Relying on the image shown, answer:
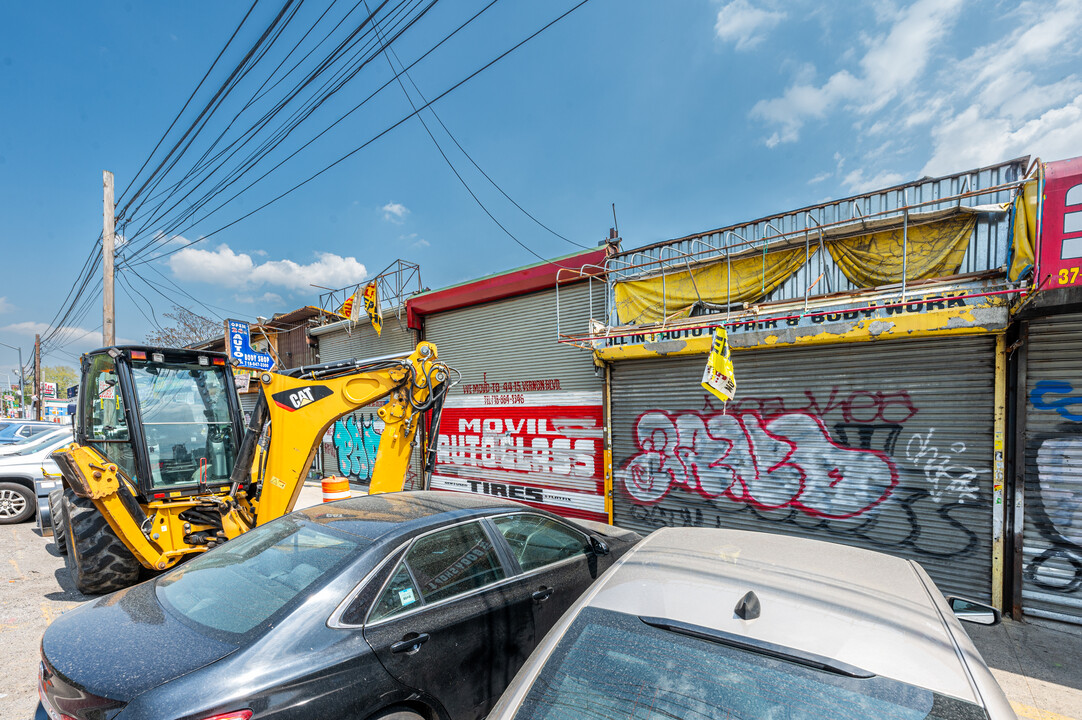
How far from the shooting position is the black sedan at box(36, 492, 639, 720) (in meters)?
2.11

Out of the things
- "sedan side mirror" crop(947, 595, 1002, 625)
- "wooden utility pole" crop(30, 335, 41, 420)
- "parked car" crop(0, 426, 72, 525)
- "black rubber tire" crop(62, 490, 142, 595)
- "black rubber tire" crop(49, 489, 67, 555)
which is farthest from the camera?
"wooden utility pole" crop(30, 335, 41, 420)

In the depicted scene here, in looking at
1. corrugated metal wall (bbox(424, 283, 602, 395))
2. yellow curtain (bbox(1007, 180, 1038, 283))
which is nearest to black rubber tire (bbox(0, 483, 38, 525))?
corrugated metal wall (bbox(424, 283, 602, 395))

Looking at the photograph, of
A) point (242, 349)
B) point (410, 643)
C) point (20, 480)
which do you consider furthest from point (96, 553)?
point (242, 349)

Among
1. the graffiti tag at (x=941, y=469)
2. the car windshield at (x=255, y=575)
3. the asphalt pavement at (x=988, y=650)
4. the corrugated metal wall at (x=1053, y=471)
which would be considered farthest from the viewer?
the graffiti tag at (x=941, y=469)

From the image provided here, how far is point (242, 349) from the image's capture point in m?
12.4

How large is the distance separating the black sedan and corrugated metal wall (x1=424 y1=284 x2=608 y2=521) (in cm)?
524

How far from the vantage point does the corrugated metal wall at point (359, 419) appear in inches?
480

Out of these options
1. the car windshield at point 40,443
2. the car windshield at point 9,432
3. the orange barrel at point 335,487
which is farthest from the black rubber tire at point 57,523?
the car windshield at point 9,432

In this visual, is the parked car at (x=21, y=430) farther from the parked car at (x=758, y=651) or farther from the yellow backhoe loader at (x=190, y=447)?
the parked car at (x=758, y=651)

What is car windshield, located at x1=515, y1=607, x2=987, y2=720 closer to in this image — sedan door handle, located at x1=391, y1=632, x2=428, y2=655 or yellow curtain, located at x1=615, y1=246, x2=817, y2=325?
sedan door handle, located at x1=391, y1=632, x2=428, y2=655

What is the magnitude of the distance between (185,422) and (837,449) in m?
8.20

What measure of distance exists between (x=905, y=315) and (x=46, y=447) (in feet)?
48.8

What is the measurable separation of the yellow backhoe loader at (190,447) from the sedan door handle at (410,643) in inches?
126

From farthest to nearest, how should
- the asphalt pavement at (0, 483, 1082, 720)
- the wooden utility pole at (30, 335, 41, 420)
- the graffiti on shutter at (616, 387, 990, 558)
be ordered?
1. the wooden utility pole at (30, 335, 41, 420)
2. the graffiti on shutter at (616, 387, 990, 558)
3. the asphalt pavement at (0, 483, 1082, 720)
